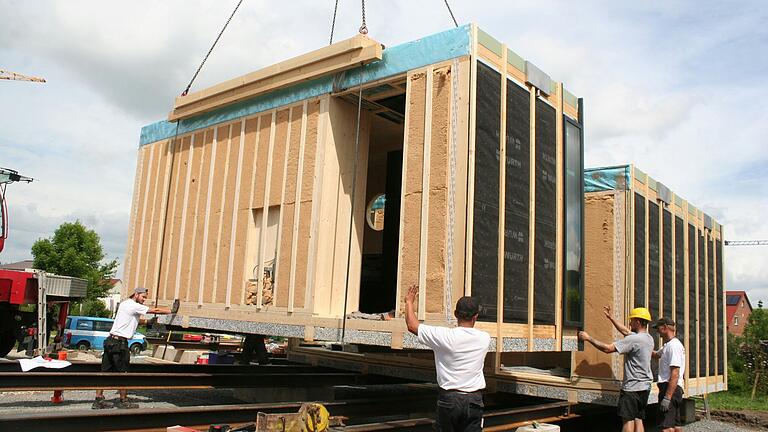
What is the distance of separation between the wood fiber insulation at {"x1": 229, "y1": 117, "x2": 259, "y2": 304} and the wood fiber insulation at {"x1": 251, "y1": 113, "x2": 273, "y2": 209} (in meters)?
0.08

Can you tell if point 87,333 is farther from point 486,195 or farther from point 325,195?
point 486,195

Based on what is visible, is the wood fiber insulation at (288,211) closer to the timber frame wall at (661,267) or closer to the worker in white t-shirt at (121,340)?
the worker in white t-shirt at (121,340)

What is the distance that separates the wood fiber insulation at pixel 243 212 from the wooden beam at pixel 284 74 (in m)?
0.53

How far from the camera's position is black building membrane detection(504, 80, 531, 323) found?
6863mm

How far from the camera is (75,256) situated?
4206 centimetres

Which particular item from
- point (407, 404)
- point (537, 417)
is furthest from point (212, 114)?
point (537, 417)

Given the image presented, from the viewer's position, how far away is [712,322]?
1372 centimetres

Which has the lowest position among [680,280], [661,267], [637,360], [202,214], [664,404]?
[664,404]

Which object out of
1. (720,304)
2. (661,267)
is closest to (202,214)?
(661,267)

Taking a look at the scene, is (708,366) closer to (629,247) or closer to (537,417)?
(629,247)

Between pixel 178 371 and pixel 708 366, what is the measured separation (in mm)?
10537

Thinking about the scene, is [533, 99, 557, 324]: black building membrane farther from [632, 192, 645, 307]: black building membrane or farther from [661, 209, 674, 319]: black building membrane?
[661, 209, 674, 319]: black building membrane

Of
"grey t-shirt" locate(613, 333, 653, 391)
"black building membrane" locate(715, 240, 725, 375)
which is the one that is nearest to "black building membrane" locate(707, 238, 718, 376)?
"black building membrane" locate(715, 240, 725, 375)

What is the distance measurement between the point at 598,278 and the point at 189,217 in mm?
6464
